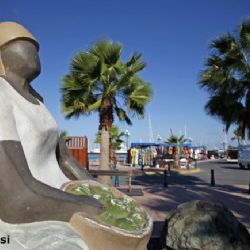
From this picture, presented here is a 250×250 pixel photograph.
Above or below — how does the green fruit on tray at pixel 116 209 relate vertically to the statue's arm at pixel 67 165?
below

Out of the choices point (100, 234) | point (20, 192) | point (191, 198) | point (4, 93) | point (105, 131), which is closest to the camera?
point (20, 192)

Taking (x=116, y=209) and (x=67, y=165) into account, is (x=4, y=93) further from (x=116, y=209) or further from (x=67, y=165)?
(x=116, y=209)

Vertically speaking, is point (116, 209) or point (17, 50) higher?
point (17, 50)

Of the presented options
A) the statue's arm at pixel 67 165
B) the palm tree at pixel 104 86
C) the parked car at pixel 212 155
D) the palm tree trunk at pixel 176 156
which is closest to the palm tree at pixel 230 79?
the palm tree at pixel 104 86

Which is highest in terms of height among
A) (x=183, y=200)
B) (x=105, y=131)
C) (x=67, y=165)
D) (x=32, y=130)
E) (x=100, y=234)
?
(x=105, y=131)

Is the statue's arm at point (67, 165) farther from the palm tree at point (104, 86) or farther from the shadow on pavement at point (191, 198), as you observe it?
the palm tree at point (104, 86)

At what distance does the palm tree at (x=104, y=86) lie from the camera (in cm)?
1291

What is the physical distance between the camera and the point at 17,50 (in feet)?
8.11

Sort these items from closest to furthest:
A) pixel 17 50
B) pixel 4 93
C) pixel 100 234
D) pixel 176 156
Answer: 1. pixel 100 234
2. pixel 4 93
3. pixel 17 50
4. pixel 176 156

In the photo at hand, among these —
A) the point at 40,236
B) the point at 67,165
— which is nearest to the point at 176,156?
the point at 67,165

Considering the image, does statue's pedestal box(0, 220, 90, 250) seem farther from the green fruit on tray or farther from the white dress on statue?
the white dress on statue

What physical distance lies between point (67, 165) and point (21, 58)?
86 cm

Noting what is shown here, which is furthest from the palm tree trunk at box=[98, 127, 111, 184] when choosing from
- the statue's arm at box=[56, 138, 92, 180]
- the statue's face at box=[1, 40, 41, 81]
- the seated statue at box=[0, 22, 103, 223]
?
the statue's face at box=[1, 40, 41, 81]

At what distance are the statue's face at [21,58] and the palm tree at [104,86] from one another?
10.3m
